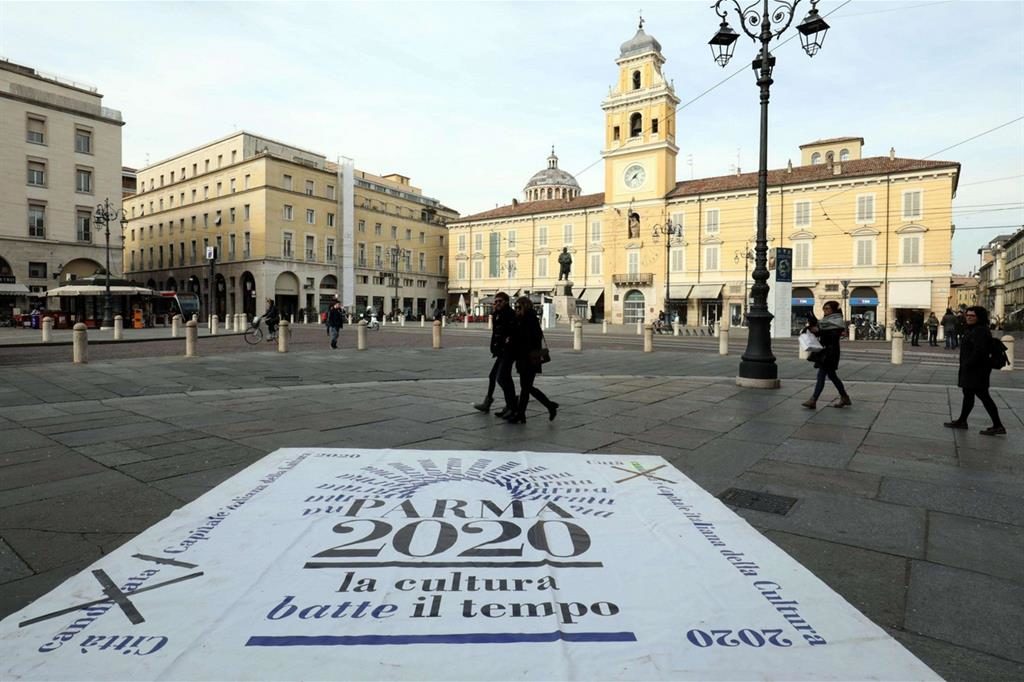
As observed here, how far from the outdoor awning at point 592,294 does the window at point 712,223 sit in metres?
10.5

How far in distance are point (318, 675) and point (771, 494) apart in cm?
331

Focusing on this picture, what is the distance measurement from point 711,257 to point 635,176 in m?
10.1

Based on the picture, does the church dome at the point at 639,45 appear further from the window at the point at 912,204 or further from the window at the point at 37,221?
the window at the point at 37,221

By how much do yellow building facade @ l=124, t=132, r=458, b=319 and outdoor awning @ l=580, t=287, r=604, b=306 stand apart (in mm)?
18709

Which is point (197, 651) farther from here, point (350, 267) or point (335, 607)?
point (350, 267)

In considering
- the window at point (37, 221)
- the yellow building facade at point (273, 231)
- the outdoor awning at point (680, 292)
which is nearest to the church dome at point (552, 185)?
the yellow building facade at point (273, 231)

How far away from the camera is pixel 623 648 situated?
2.12m

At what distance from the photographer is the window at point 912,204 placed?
3775 centimetres

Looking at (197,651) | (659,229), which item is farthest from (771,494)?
(659,229)

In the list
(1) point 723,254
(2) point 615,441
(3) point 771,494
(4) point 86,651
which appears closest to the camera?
(4) point 86,651

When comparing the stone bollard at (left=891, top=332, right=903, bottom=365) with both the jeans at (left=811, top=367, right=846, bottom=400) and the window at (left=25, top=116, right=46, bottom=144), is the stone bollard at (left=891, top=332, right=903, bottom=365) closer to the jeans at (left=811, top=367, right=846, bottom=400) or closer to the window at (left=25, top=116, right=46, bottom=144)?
the jeans at (left=811, top=367, right=846, bottom=400)

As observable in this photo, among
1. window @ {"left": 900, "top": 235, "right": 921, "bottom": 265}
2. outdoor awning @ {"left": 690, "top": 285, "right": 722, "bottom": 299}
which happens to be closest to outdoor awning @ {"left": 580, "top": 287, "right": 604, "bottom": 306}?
outdoor awning @ {"left": 690, "top": 285, "right": 722, "bottom": 299}

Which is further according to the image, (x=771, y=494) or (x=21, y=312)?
(x=21, y=312)

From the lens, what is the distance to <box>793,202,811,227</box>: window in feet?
137
